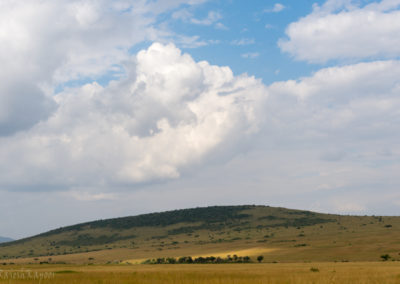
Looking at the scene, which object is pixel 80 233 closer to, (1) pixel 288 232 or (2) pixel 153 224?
(2) pixel 153 224

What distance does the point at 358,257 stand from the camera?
72750mm

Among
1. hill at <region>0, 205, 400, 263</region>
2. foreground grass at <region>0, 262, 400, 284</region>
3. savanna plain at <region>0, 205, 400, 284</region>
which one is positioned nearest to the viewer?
foreground grass at <region>0, 262, 400, 284</region>

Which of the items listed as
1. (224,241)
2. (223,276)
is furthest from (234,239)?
(223,276)

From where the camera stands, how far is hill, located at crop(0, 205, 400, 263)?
8681 cm

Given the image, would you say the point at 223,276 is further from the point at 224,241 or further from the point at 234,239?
the point at 234,239

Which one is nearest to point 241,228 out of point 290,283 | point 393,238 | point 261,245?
point 261,245

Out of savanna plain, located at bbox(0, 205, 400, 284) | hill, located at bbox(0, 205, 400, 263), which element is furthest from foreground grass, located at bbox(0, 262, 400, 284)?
hill, located at bbox(0, 205, 400, 263)

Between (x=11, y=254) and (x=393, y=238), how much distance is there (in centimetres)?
11904

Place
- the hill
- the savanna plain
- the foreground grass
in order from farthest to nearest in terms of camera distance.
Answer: the hill, the savanna plain, the foreground grass

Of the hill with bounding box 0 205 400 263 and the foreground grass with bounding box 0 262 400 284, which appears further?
the hill with bounding box 0 205 400 263

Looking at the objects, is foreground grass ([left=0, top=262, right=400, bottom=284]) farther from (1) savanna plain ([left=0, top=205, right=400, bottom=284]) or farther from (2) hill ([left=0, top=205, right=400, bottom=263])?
(2) hill ([left=0, top=205, right=400, bottom=263])

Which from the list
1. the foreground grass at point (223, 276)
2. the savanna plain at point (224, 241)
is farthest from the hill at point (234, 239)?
the foreground grass at point (223, 276)

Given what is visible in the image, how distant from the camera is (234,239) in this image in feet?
426

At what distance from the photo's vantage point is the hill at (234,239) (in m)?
86.8
